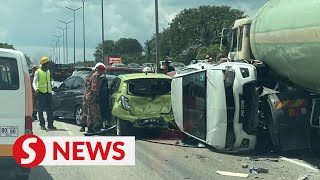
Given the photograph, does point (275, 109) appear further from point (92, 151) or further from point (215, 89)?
point (92, 151)

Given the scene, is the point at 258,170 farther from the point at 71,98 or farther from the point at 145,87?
the point at 71,98

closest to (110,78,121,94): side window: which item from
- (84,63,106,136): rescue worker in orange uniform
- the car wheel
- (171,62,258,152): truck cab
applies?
(84,63,106,136): rescue worker in orange uniform

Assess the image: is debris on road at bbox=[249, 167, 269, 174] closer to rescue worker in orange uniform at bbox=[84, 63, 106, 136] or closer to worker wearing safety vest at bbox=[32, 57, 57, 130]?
rescue worker in orange uniform at bbox=[84, 63, 106, 136]

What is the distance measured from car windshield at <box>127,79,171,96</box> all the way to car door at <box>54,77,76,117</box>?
3693 millimetres

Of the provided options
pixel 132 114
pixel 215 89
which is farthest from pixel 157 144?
pixel 215 89

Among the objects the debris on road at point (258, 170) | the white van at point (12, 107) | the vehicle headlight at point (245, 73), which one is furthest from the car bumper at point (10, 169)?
the vehicle headlight at point (245, 73)

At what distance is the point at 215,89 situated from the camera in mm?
9984

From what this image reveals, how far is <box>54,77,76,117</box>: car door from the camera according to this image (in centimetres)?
1535

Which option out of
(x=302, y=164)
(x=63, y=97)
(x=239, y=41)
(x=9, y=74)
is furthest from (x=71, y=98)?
(x=9, y=74)

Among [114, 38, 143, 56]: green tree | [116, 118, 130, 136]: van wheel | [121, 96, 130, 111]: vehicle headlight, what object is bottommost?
[116, 118, 130, 136]: van wheel

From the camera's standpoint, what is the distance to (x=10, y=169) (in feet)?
20.4

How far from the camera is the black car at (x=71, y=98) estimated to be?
1455cm

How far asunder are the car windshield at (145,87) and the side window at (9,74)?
5.54 meters

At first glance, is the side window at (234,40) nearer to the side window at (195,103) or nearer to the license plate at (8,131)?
the side window at (195,103)
